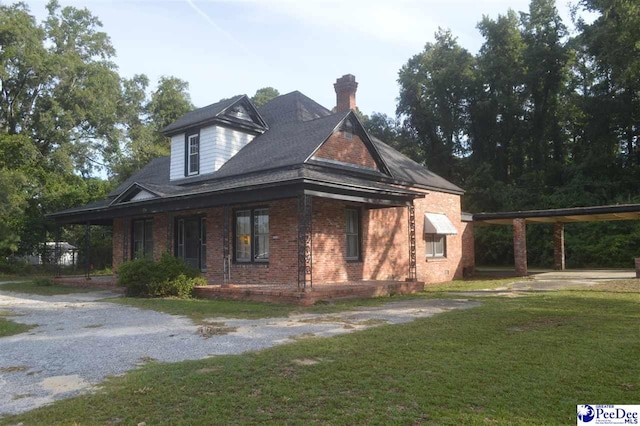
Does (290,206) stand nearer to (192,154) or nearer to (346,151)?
(346,151)

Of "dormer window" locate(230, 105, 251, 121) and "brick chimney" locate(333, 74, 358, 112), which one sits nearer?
"dormer window" locate(230, 105, 251, 121)

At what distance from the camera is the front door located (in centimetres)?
1720

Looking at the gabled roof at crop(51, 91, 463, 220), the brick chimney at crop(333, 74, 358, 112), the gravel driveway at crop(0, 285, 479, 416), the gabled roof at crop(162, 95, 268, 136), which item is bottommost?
the gravel driveway at crop(0, 285, 479, 416)

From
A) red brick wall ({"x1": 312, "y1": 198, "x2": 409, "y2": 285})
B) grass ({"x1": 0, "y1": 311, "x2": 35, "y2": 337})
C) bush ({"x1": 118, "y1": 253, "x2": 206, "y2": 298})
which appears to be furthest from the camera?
red brick wall ({"x1": 312, "y1": 198, "x2": 409, "y2": 285})

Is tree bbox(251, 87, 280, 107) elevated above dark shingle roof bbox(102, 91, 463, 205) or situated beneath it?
elevated above

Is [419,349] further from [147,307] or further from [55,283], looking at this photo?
[55,283]

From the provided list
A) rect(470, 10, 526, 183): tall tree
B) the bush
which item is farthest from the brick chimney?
rect(470, 10, 526, 183): tall tree

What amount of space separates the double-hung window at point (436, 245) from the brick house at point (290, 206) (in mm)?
71

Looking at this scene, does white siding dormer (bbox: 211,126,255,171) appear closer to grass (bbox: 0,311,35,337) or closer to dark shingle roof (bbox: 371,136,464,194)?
dark shingle roof (bbox: 371,136,464,194)

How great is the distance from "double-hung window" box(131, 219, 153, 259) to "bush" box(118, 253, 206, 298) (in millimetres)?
5104

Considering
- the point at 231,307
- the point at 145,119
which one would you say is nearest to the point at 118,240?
the point at 231,307

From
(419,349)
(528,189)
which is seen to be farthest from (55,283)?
(528,189)

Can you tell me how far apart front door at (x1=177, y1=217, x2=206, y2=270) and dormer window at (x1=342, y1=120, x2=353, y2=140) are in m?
5.77

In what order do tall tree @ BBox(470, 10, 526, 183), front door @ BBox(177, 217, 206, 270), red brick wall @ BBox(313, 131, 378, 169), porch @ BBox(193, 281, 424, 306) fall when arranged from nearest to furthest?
porch @ BBox(193, 281, 424, 306)
red brick wall @ BBox(313, 131, 378, 169)
front door @ BBox(177, 217, 206, 270)
tall tree @ BBox(470, 10, 526, 183)
